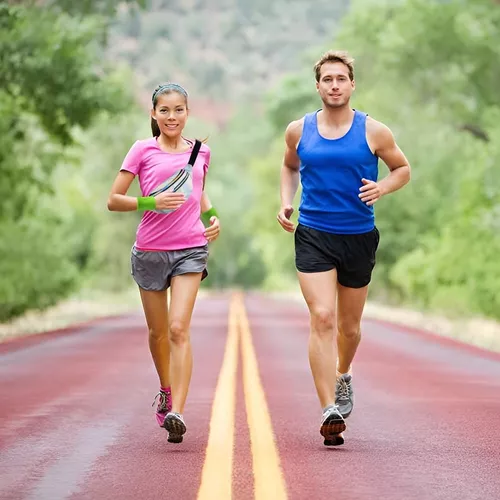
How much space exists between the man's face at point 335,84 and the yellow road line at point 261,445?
2.29 meters

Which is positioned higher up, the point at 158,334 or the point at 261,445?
the point at 158,334

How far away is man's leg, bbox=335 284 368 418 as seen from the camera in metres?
9.09

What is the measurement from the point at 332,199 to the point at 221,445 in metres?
1.77

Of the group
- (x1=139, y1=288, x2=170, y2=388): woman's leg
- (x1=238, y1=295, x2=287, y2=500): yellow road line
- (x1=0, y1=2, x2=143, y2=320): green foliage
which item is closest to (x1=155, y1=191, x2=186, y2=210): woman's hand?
(x1=139, y1=288, x2=170, y2=388): woman's leg

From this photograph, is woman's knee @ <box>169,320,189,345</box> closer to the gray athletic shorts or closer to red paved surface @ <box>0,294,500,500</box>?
the gray athletic shorts

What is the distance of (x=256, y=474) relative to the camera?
24.7 feet

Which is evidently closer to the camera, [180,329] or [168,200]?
[168,200]

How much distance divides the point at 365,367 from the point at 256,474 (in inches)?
366

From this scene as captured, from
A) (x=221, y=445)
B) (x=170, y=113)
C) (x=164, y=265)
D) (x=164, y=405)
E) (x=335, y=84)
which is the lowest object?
(x=221, y=445)

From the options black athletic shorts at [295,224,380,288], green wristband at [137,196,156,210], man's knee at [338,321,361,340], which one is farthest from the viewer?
man's knee at [338,321,361,340]

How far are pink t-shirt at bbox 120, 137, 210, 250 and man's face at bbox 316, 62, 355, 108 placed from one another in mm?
Answer: 921

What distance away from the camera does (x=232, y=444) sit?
8875mm

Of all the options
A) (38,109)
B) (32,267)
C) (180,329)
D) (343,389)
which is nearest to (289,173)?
(180,329)

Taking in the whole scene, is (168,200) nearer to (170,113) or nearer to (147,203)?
(147,203)
